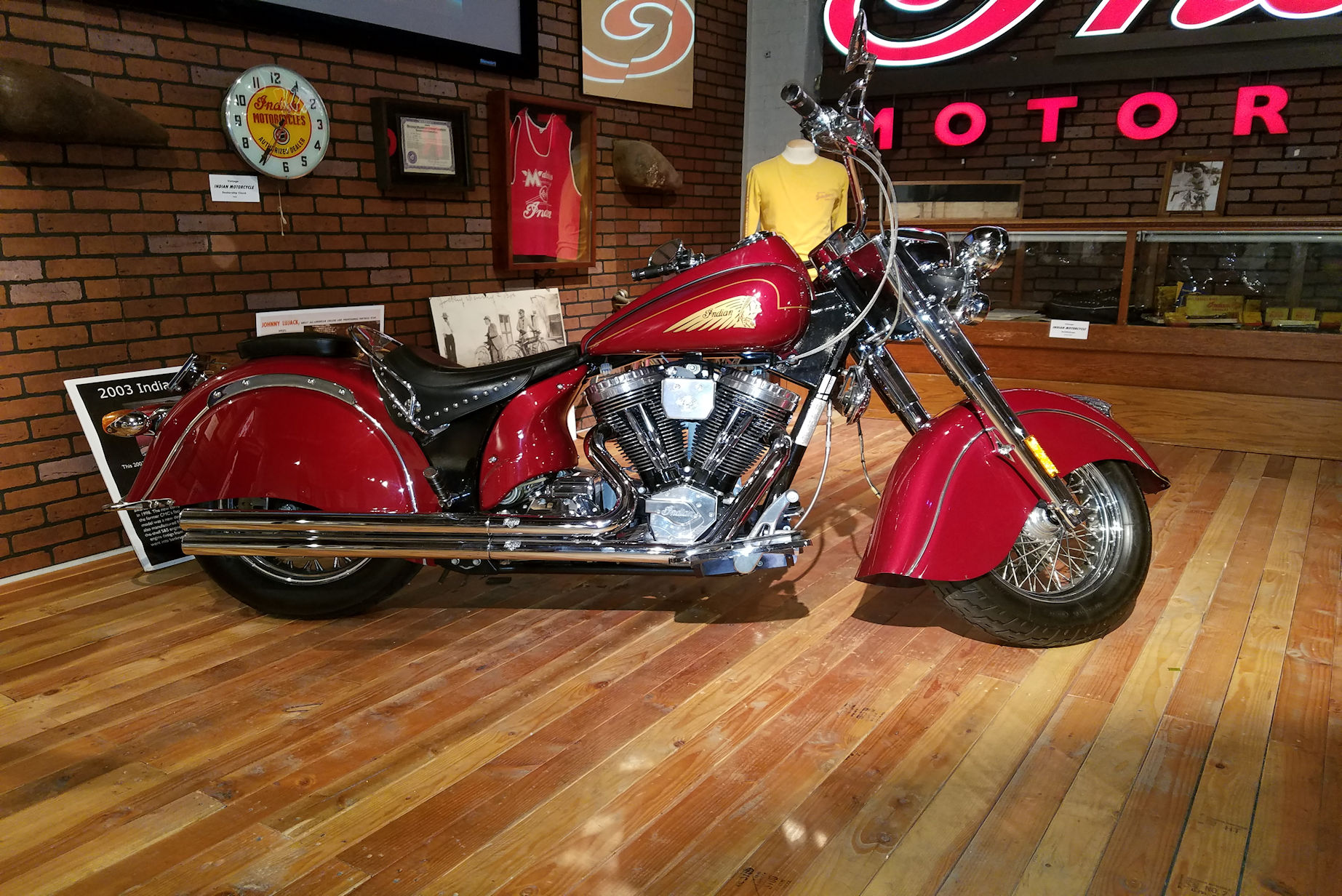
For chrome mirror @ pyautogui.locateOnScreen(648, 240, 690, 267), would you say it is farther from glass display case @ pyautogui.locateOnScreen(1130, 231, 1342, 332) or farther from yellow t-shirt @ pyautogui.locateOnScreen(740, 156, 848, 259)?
glass display case @ pyautogui.locateOnScreen(1130, 231, 1342, 332)

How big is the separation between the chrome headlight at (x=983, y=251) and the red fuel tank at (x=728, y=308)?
1.34 feet

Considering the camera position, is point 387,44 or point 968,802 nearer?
point 968,802

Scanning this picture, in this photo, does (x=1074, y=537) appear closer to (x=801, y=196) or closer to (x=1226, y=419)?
(x=801, y=196)

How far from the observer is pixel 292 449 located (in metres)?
2.36

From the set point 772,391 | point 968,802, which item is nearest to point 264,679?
point 772,391

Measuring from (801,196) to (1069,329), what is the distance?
162cm

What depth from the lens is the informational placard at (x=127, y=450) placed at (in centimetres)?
297

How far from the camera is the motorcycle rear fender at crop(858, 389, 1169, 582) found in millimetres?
2172

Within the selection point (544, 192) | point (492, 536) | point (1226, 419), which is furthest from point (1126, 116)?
point (492, 536)

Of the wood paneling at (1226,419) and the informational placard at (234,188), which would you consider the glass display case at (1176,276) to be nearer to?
the wood paneling at (1226,419)

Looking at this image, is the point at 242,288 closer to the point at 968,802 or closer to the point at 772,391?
the point at 772,391

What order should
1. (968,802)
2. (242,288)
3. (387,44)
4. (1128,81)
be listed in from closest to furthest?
(968,802)
(242,288)
(387,44)
(1128,81)

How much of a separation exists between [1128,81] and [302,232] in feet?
15.8

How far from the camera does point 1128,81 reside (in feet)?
17.8
